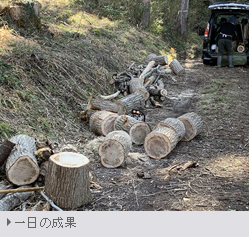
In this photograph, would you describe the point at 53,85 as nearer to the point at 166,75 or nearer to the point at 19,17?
the point at 19,17

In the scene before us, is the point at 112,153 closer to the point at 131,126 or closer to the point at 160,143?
the point at 160,143

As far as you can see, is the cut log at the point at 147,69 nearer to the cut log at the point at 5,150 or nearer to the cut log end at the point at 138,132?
the cut log end at the point at 138,132

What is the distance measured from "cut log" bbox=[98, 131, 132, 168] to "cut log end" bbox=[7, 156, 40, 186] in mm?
1145

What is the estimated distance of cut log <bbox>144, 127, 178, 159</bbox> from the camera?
17.6 ft

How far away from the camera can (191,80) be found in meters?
11.4

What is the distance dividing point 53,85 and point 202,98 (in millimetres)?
4127

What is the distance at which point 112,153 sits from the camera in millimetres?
5043

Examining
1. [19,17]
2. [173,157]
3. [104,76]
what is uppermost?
[19,17]

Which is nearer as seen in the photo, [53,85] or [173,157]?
[173,157]

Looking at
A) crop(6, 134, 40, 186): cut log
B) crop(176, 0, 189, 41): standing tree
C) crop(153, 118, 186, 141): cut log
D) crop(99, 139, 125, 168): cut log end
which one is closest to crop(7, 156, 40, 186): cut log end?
crop(6, 134, 40, 186): cut log

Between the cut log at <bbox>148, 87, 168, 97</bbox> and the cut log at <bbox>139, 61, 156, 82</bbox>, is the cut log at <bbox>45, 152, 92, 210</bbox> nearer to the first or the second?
the cut log at <bbox>148, 87, 168, 97</bbox>

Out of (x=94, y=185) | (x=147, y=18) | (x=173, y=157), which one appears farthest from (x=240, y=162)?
(x=147, y=18)

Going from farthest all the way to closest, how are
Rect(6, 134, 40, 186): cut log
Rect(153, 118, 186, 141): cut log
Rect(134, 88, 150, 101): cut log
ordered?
Rect(134, 88, 150, 101): cut log → Rect(153, 118, 186, 141): cut log → Rect(6, 134, 40, 186): cut log

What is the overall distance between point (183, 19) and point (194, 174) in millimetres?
13502
